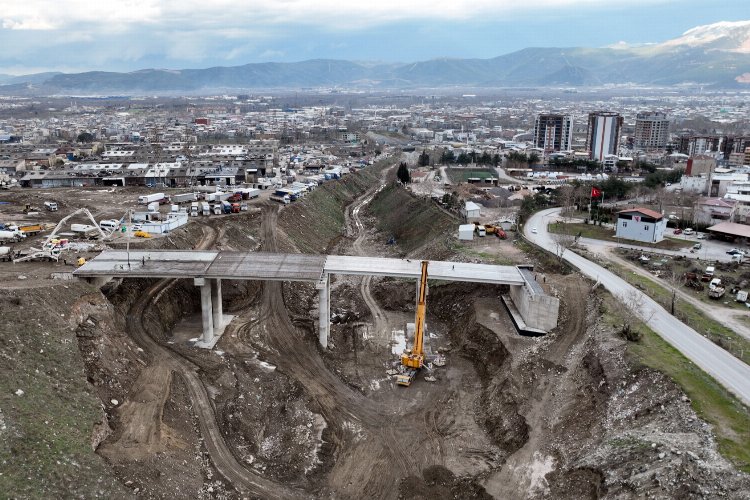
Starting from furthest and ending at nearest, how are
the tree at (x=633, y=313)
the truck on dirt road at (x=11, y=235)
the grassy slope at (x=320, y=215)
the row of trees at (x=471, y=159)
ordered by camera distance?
the row of trees at (x=471, y=159), the grassy slope at (x=320, y=215), the truck on dirt road at (x=11, y=235), the tree at (x=633, y=313)

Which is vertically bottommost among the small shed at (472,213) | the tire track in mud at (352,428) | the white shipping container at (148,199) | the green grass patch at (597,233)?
the tire track in mud at (352,428)

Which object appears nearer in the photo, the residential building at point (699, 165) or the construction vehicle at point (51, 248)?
the construction vehicle at point (51, 248)

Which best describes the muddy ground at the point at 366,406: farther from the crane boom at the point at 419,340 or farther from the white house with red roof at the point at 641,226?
the white house with red roof at the point at 641,226

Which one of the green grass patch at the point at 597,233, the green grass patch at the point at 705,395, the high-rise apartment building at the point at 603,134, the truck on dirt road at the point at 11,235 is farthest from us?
the high-rise apartment building at the point at 603,134

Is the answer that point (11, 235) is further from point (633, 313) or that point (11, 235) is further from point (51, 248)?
point (633, 313)

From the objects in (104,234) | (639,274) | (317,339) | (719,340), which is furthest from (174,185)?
(719,340)

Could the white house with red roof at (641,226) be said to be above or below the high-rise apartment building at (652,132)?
below

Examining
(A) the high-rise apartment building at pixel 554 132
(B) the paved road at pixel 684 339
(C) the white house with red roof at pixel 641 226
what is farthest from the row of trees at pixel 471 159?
(B) the paved road at pixel 684 339
